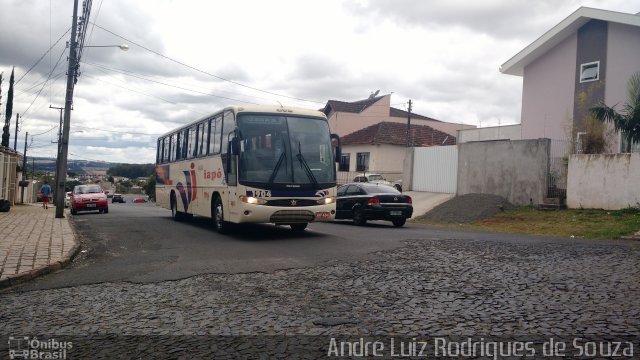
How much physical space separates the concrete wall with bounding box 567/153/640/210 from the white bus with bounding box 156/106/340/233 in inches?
453

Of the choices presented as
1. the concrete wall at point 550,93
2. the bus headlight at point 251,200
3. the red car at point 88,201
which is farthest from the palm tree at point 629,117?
the red car at point 88,201

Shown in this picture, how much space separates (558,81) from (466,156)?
6.10 m

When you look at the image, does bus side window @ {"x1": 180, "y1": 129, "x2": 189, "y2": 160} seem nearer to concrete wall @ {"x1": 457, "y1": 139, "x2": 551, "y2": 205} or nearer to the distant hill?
concrete wall @ {"x1": 457, "y1": 139, "x2": 551, "y2": 205}

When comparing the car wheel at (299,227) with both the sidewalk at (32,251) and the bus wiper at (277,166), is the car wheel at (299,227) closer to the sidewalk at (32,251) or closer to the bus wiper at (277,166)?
the bus wiper at (277,166)

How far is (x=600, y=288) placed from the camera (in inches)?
251

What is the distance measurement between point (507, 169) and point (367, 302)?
777 inches

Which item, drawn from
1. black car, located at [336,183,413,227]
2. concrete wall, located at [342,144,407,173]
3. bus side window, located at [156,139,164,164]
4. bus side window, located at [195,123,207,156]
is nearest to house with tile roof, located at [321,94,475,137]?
concrete wall, located at [342,144,407,173]

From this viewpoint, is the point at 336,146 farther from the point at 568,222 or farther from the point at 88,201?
the point at 88,201

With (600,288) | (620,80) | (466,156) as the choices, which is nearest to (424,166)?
(466,156)

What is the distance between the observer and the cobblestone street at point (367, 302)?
5008 millimetres

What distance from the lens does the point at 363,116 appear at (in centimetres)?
5319

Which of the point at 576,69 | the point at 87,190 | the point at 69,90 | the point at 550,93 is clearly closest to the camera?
the point at 69,90

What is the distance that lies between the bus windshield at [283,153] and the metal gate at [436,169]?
52.1 feet

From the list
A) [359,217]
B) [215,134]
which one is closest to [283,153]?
[215,134]
